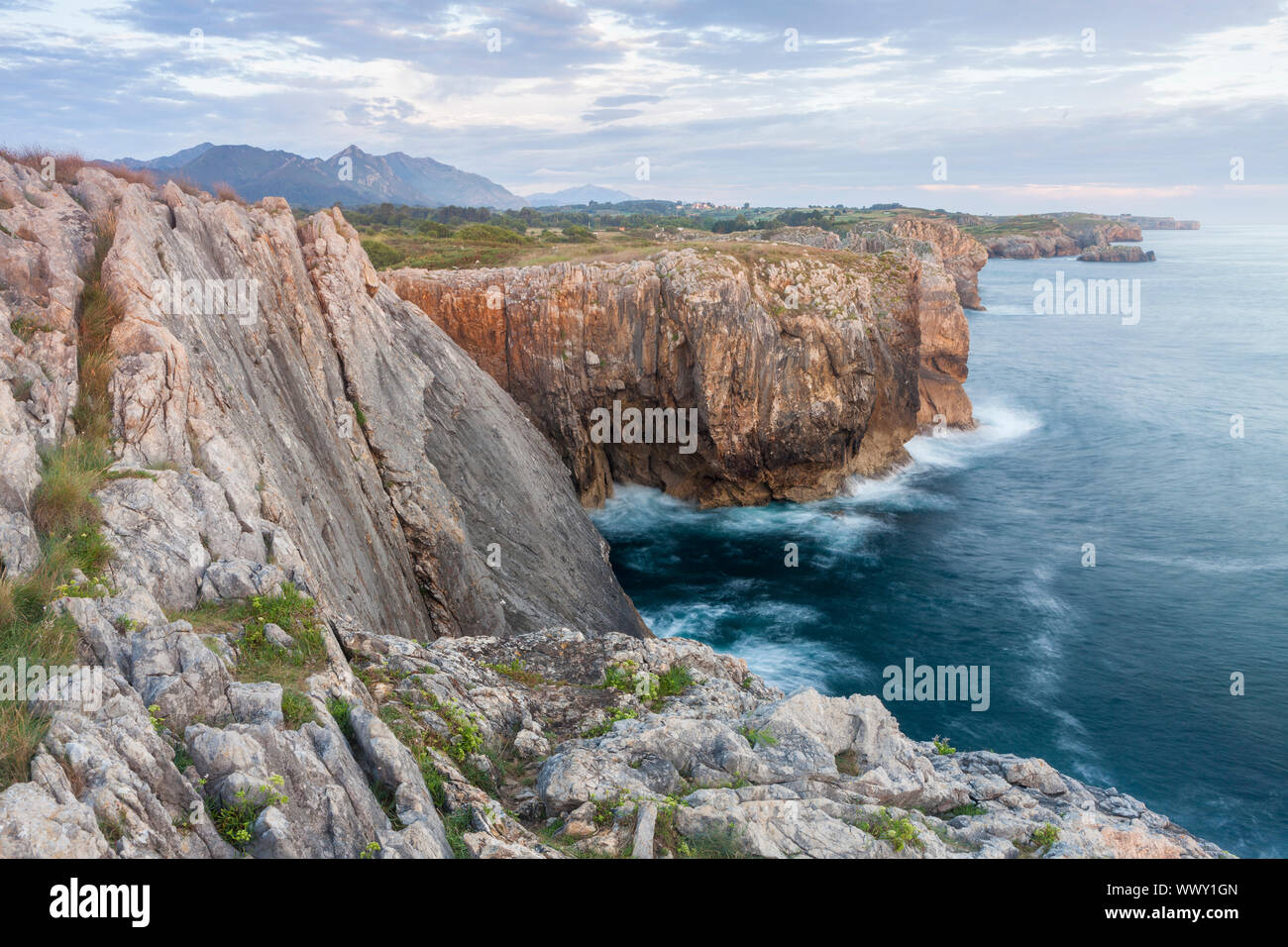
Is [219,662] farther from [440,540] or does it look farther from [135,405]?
[440,540]

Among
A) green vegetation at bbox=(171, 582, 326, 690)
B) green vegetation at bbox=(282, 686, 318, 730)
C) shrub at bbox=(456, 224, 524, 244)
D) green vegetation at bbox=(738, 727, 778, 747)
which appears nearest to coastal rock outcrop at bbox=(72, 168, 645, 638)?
green vegetation at bbox=(171, 582, 326, 690)

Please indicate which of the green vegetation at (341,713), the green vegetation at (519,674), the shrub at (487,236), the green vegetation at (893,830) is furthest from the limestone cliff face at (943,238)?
the green vegetation at (341,713)

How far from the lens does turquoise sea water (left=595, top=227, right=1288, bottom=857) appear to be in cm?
2773

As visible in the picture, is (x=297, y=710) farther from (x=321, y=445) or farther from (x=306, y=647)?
(x=321, y=445)

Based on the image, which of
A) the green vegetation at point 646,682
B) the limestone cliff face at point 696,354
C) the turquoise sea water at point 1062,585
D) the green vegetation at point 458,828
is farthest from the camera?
the limestone cliff face at point 696,354

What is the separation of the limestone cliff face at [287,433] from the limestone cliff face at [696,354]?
1067 cm

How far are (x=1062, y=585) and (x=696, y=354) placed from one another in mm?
22619

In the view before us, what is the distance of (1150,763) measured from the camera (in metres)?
26.6

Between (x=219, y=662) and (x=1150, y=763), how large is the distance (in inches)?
1138

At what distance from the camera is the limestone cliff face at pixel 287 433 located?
1265 cm

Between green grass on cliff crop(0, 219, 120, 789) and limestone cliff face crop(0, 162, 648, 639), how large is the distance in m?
0.25

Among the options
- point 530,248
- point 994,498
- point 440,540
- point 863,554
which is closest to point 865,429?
point 994,498

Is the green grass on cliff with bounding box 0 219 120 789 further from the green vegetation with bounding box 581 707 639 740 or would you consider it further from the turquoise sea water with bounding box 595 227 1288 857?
the turquoise sea water with bounding box 595 227 1288 857

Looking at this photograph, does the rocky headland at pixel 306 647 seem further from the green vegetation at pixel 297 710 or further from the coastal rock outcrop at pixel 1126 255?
the coastal rock outcrop at pixel 1126 255
